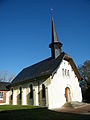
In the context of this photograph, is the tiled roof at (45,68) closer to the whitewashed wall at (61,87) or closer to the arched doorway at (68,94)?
the whitewashed wall at (61,87)

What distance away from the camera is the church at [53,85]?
2119 cm

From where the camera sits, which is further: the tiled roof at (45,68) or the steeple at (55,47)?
the steeple at (55,47)

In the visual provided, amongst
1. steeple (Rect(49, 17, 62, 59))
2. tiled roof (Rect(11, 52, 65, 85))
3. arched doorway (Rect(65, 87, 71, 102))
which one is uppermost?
steeple (Rect(49, 17, 62, 59))

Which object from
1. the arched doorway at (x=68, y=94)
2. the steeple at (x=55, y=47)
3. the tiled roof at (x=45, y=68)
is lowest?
the arched doorway at (x=68, y=94)

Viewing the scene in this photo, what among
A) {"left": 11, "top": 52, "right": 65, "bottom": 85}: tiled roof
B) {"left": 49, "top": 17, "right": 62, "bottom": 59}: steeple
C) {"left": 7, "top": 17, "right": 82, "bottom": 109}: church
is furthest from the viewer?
{"left": 49, "top": 17, "right": 62, "bottom": 59}: steeple

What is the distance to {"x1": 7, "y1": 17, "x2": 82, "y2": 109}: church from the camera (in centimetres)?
2119

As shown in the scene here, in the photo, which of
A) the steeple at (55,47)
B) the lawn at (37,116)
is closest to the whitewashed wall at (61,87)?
the steeple at (55,47)

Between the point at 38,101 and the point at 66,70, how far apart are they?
7.09 metres

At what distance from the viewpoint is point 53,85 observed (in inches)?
841

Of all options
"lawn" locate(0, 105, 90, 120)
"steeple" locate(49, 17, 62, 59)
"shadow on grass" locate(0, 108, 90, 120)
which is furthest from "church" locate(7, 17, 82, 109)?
"shadow on grass" locate(0, 108, 90, 120)

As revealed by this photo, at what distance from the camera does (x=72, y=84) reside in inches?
997

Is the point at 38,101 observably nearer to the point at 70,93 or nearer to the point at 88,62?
the point at 70,93

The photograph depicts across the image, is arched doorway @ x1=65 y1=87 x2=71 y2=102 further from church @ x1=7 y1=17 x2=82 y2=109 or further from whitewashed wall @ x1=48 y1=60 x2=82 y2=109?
whitewashed wall @ x1=48 y1=60 x2=82 y2=109

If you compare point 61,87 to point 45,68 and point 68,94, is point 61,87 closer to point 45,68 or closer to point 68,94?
point 68,94
